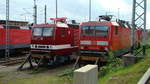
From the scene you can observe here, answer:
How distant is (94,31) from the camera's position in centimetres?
1477

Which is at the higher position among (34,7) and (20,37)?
(34,7)

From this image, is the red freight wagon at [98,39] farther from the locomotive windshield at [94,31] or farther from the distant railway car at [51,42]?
the distant railway car at [51,42]

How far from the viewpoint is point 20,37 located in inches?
909

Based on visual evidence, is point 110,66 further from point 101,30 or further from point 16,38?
point 16,38

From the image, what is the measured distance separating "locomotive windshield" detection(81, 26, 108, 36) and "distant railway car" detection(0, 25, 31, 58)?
29.2 ft

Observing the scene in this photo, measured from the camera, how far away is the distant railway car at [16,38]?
21031mm

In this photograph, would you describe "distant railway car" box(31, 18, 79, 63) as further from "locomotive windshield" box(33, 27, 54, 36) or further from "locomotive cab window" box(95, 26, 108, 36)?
"locomotive cab window" box(95, 26, 108, 36)

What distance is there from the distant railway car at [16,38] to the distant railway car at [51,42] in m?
5.34

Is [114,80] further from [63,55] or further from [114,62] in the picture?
[63,55]

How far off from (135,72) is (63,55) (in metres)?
9.07

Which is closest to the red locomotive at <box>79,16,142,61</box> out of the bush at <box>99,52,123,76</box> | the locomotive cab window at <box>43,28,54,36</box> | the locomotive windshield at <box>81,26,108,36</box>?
the locomotive windshield at <box>81,26,108,36</box>

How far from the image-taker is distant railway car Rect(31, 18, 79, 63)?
16047 mm

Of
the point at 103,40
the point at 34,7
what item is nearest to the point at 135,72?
the point at 103,40

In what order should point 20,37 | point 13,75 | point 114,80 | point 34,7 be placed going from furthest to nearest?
point 34,7
point 20,37
point 13,75
point 114,80
